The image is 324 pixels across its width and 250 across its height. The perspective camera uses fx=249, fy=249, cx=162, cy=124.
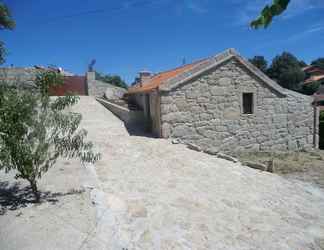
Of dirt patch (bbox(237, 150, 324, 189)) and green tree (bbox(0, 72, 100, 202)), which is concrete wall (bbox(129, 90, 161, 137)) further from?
green tree (bbox(0, 72, 100, 202))

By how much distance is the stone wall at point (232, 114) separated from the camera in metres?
9.77

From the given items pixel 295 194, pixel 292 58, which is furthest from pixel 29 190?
pixel 292 58

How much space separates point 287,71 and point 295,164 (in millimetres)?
35324

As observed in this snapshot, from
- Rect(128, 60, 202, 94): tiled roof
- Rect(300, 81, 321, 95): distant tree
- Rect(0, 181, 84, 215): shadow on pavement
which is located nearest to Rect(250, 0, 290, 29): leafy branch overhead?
Rect(0, 181, 84, 215): shadow on pavement

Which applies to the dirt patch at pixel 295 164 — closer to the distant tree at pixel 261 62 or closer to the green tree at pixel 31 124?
the green tree at pixel 31 124

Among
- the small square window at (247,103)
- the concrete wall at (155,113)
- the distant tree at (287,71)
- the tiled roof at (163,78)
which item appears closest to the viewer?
the concrete wall at (155,113)

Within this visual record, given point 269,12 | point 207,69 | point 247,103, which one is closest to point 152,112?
point 207,69

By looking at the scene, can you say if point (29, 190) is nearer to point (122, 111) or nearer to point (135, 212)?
point (135, 212)

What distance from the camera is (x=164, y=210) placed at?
4059 millimetres

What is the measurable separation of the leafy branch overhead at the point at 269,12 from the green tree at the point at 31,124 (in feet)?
10.8

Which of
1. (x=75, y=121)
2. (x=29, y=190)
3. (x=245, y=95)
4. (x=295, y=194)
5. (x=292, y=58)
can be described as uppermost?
(x=292, y=58)

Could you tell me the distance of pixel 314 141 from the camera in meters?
12.5

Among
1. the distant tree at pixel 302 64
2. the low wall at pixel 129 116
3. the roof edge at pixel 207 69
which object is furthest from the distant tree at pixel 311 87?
the low wall at pixel 129 116

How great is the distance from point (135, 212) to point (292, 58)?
147ft
